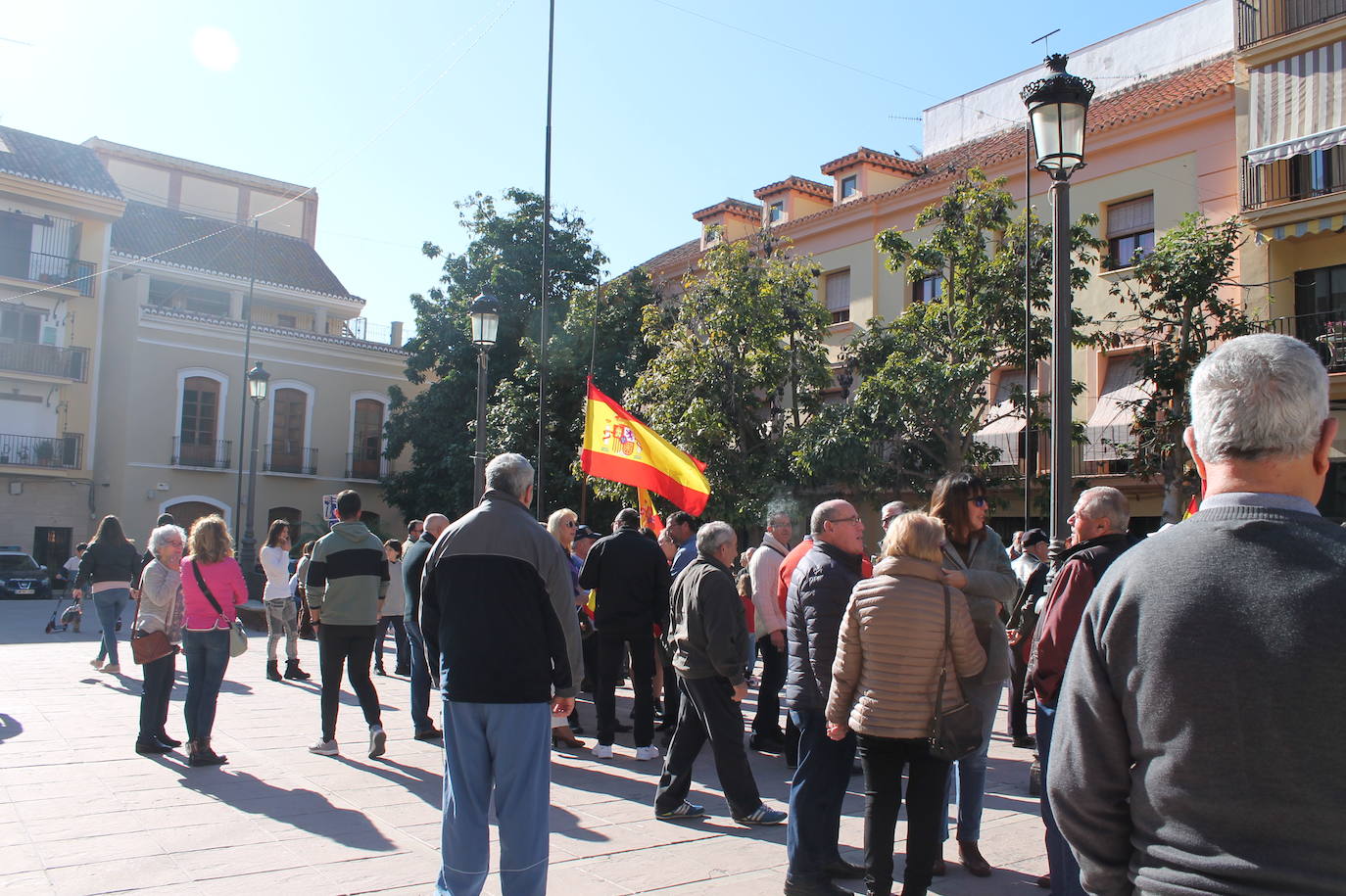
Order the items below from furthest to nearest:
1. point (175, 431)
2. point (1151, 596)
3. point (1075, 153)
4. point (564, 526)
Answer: point (175, 431) → point (564, 526) → point (1075, 153) → point (1151, 596)

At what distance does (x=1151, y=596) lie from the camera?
6.22 feet

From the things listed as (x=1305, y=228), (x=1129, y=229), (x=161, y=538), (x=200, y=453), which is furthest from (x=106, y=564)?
(x=200, y=453)

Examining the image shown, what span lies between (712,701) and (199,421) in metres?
33.6

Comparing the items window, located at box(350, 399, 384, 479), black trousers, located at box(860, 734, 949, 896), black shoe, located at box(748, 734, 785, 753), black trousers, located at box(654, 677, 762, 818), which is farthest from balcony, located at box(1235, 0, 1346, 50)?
window, located at box(350, 399, 384, 479)

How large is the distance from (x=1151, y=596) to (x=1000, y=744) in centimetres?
762

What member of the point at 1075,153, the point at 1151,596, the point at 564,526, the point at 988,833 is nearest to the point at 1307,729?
the point at 1151,596

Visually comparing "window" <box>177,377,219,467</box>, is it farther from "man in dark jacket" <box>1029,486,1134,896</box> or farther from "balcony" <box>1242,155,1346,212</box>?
"man in dark jacket" <box>1029,486,1134,896</box>

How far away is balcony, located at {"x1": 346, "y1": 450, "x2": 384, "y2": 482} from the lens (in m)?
38.8

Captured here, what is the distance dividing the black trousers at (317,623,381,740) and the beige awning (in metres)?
14.5

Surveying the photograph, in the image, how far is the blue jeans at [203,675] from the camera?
7266mm

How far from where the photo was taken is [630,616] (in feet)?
26.2

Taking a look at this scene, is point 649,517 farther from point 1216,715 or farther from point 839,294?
point 839,294

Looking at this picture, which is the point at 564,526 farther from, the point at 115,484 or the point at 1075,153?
the point at 115,484

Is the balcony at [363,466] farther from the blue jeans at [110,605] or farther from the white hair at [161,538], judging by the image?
the white hair at [161,538]
